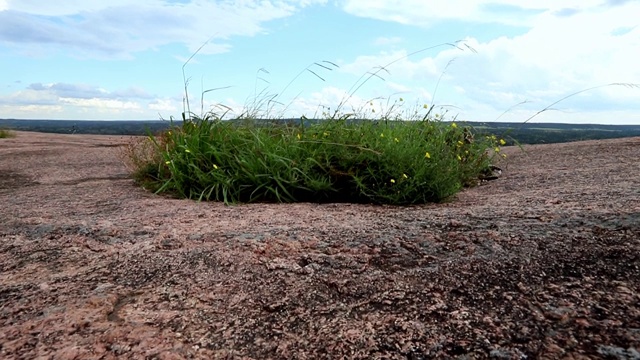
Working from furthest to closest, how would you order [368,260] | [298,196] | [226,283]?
[298,196]
[368,260]
[226,283]

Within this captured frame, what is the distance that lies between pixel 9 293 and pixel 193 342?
2.13 ft

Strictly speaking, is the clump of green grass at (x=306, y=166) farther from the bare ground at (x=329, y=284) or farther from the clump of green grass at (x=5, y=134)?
the clump of green grass at (x=5, y=134)

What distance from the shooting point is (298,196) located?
3.01m

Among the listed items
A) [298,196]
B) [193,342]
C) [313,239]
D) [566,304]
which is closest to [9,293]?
[193,342]

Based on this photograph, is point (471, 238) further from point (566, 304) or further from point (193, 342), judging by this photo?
point (193, 342)

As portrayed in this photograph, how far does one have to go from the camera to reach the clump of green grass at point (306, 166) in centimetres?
292

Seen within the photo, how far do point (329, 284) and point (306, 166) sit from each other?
1.68m

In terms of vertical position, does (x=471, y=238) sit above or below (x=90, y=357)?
above

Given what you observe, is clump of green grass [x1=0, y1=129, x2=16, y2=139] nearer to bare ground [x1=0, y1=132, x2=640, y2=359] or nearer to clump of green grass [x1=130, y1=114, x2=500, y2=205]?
clump of green grass [x1=130, y1=114, x2=500, y2=205]

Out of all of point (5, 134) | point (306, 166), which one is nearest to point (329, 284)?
point (306, 166)

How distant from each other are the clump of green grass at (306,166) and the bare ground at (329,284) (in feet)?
1.93

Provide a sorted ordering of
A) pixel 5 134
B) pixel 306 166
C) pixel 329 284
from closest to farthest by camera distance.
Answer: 1. pixel 329 284
2. pixel 306 166
3. pixel 5 134

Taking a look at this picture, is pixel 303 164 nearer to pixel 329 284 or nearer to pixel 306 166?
pixel 306 166

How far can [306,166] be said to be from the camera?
297 centimetres
